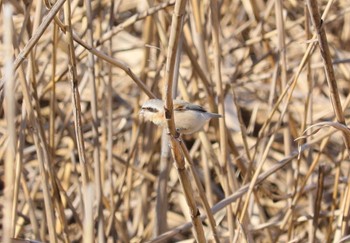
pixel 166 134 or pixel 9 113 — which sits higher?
pixel 9 113

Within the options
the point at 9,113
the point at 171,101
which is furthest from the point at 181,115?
the point at 9,113

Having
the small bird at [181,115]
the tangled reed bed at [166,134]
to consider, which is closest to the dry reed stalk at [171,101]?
the tangled reed bed at [166,134]

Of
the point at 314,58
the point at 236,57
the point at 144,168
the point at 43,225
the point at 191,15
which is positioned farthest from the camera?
the point at 236,57

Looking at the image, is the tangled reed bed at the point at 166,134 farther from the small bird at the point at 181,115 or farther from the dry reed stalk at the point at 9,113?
the small bird at the point at 181,115

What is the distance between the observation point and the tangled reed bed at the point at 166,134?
150 cm

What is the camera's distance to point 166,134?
154 centimetres

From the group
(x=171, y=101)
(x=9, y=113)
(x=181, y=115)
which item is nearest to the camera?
(x=9, y=113)

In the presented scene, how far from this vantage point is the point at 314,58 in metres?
3.38

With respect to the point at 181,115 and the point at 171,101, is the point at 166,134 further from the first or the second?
the point at 171,101

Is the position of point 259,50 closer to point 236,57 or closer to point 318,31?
point 236,57

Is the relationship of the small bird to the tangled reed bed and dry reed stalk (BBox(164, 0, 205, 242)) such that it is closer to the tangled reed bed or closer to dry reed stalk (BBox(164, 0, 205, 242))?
the tangled reed bed

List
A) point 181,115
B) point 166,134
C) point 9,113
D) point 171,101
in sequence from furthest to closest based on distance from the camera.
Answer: point 181,115 → point 166,134 → point 171,101 → point 9,113

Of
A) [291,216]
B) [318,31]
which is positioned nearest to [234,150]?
[291,216]

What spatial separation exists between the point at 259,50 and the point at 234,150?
55.7 inches
